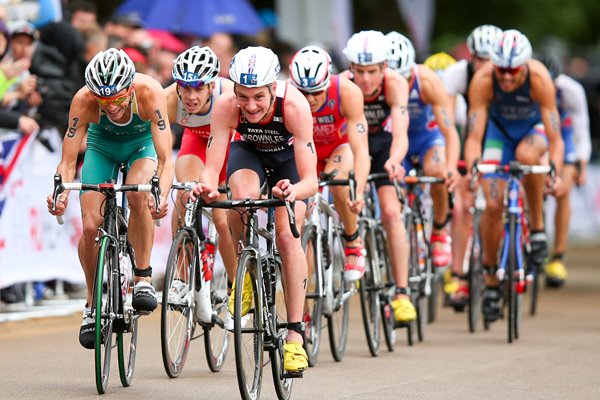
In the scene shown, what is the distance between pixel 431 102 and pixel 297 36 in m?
9.85

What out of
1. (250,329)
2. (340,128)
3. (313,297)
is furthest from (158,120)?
(340,128)

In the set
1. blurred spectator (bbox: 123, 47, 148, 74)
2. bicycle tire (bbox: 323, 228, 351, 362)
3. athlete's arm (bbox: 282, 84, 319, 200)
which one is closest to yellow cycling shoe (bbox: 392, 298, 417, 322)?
bicycle tire (bbox: 323, 228, 351, 362)

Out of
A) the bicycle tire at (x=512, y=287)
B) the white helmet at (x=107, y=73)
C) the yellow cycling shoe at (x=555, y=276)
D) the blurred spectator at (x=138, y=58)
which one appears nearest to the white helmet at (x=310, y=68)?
the white helmet at (x=107, y=73)

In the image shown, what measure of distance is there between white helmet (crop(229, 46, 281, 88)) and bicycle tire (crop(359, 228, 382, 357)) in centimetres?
318

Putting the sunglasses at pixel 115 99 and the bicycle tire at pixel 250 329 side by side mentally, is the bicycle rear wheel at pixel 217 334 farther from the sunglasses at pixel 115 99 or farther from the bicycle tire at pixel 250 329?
the sunglasses at pixel 115 99

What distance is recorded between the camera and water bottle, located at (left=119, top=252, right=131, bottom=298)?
30.8ft

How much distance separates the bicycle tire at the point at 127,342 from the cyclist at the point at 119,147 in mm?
80

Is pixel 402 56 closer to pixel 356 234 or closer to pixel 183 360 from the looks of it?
pixel 356 234

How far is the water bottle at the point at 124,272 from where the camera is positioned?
938 centimetres

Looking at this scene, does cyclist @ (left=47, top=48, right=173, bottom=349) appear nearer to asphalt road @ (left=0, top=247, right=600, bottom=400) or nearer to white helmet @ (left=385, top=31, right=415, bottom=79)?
asphalt road @ (left=0, top=247, right=600, bottom=400)

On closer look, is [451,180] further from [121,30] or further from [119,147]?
[121,30]

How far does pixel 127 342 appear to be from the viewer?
9.68 metres

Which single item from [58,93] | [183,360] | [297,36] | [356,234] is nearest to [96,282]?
[183,360]

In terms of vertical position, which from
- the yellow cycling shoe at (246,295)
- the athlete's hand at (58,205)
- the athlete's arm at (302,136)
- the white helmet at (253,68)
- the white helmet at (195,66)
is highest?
the white helmet at (195,66)
